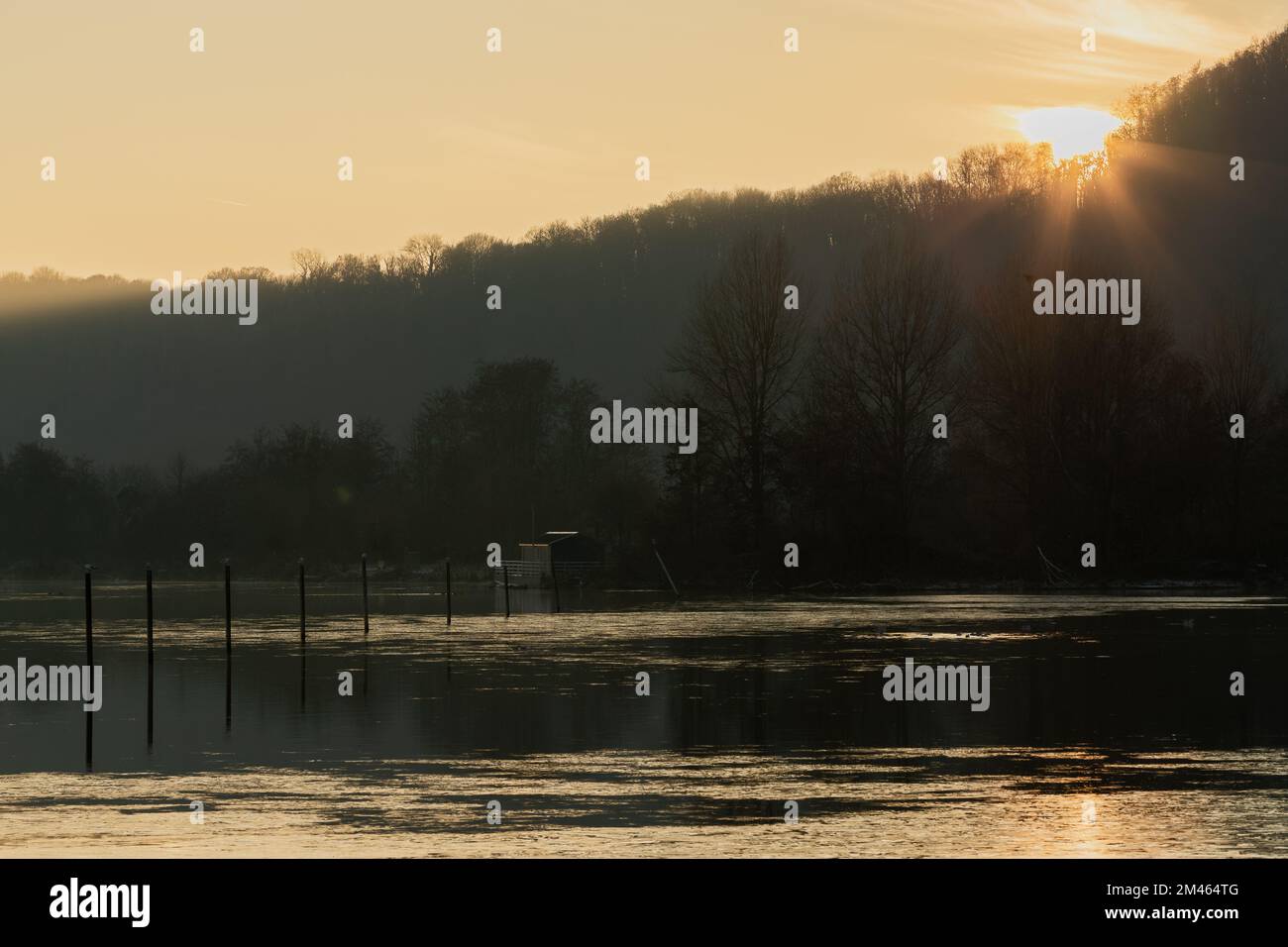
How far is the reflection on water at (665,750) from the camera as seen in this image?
48.7ft

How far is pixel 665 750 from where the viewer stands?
21.6 m

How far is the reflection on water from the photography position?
14836mm

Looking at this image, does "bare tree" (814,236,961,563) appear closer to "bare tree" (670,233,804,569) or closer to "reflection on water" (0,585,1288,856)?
"bare tree" (670,233,804,569)

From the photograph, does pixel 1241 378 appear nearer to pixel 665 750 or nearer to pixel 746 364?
pixel 746 364

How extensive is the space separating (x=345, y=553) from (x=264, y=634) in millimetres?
83846

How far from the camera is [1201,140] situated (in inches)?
6501

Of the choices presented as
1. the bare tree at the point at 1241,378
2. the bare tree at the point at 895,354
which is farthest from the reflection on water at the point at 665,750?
the bare tree at the point at 1241,378

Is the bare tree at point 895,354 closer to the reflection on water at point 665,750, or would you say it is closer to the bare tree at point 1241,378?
the bare tree at point 1241,378

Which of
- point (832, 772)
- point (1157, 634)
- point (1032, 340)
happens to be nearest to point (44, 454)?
point (1032, 340)

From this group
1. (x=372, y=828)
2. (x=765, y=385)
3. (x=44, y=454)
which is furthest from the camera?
(x=44, y=454)

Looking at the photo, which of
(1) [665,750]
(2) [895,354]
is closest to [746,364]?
(2) [895,354]

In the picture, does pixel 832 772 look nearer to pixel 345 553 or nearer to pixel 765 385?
pixel 765 385

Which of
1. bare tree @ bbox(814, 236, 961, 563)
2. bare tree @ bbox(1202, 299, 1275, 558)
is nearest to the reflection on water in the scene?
bare tree @ bbox(814, 236, 961, 563)
